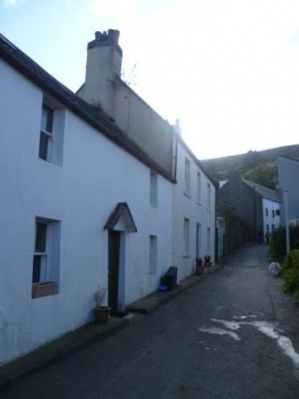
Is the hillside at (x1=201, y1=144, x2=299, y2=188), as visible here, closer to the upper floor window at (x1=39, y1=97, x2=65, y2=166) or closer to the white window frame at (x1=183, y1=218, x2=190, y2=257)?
the white window frame at (x1=183, y1=218, x2=190, y2=257)

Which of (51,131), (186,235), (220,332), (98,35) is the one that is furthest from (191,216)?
(51,131)

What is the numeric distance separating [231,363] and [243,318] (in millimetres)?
3897

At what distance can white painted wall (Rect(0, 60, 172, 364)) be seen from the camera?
596 centimetres

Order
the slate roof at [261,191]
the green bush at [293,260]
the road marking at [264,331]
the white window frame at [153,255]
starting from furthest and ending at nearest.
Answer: the slate roof at [261,191] → the green bush at [293,260] → the white window frame at [153,255] → the road marking at [264,331]

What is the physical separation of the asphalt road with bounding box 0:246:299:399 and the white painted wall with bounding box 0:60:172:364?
83cm

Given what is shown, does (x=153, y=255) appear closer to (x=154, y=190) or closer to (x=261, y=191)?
(x=154, y=190)

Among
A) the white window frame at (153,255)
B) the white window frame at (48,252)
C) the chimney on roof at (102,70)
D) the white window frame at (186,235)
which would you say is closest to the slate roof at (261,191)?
the white window frame at (186,235)

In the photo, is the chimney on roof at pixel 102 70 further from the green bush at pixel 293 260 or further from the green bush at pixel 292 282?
the green bush at pixel 293 260

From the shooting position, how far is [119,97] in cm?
1595

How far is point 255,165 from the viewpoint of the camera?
77.6 m

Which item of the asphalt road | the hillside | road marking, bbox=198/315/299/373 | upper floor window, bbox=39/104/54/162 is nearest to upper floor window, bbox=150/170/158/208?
the asphalt road

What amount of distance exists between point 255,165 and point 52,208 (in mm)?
74378

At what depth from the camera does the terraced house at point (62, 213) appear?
6.05 metres

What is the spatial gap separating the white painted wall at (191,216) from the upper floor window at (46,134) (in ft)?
30.6
